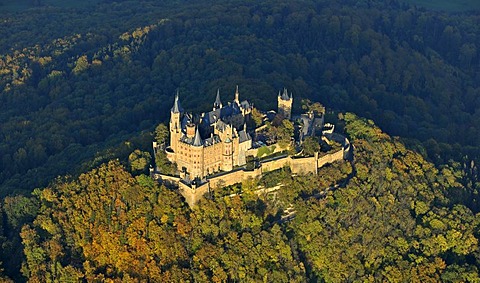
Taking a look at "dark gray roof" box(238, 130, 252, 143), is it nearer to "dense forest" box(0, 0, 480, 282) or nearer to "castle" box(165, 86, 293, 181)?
"castle" box(165, 86, 293, 181)

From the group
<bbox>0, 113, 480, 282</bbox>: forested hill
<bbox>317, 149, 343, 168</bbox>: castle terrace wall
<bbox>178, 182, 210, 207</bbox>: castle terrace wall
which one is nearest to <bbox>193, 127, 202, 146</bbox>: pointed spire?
<bbox>178, 182, 210, 207</bbox>: castle terrace wall

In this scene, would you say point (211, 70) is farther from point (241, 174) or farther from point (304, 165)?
point (241, 174)

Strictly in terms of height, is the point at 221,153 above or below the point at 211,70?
above

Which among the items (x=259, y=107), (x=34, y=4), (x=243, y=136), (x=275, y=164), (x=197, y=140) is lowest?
(x=34, y=4)

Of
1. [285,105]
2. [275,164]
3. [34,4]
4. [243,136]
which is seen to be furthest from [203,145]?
[34,4]

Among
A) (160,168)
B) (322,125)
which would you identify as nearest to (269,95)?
(322,125)

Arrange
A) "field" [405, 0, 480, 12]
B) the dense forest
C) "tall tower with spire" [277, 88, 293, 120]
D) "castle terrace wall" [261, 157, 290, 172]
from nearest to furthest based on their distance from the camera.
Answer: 1. the dense forest
2. "castle terrace wall" [261, 157, 290, 172]
3. "tall tower with spire" [277, 88, 293, 120]
4. "field" [405, 0, 480, 12]

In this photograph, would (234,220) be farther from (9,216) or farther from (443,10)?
(443,10)
